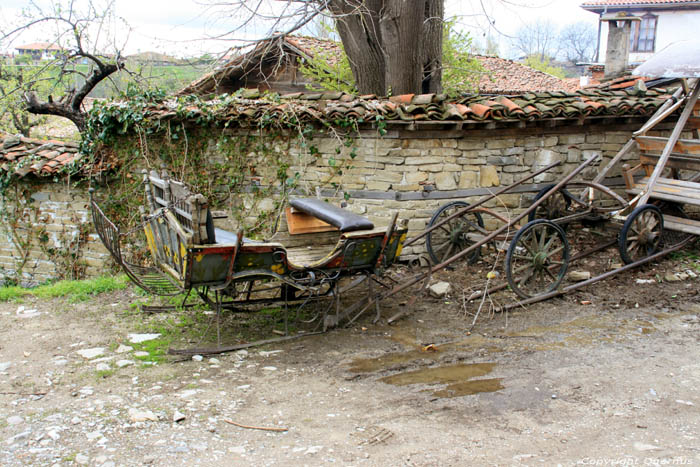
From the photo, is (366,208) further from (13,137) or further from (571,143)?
(13,137)

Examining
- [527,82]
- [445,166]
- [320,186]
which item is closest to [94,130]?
[320,186]

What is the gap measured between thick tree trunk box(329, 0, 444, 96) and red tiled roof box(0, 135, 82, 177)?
4.43 meters

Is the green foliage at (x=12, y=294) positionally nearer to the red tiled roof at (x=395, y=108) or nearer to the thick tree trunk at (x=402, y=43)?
the red tiled roof at (x=395, y=108)

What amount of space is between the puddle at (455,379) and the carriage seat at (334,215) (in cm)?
141

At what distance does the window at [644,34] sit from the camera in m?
37.3

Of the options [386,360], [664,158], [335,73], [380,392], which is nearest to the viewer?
[380,392]

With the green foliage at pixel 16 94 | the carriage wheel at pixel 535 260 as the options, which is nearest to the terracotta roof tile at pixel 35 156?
the green foliage at pixel 16 94

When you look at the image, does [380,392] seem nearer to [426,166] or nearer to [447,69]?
[426,166]

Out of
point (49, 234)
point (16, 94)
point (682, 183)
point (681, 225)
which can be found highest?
point (16, 94)

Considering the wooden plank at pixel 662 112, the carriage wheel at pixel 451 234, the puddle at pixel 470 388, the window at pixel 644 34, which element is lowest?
the puddle at pixel 470 388

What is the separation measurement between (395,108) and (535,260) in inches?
99.7

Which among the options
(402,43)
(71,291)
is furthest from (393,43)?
(71,291)

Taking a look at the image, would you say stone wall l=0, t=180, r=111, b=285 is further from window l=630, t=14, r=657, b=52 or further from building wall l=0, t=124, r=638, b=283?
window l=630, t=14, r=657, b=52

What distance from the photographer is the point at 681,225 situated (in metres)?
7.38
